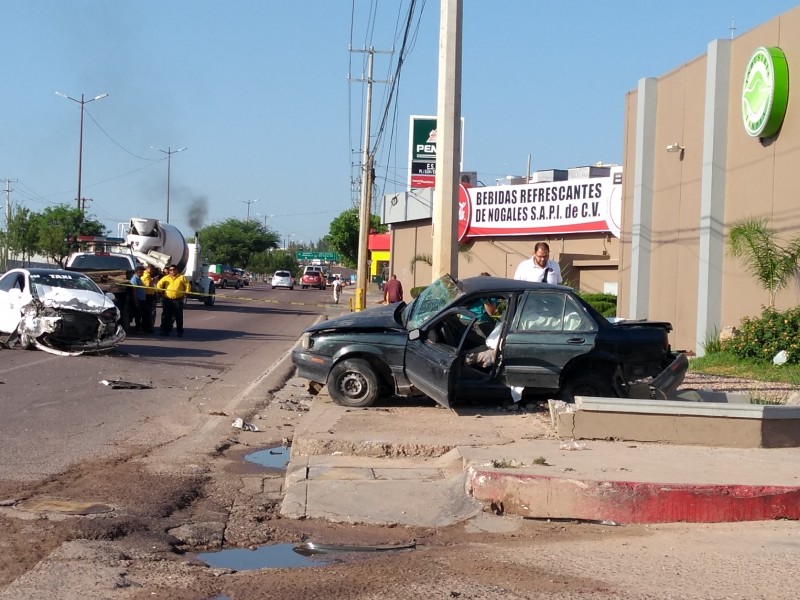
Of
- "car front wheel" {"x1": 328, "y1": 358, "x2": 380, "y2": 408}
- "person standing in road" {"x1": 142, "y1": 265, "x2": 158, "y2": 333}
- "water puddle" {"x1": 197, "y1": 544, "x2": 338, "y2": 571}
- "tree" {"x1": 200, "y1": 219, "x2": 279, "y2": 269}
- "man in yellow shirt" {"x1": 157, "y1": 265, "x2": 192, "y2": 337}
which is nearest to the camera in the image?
"water puddle" {"x1": 197, "y1": 544, "x2": 338, "y2": 571}

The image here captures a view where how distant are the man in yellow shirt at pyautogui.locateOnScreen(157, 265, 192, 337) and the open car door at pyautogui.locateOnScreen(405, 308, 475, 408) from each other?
42.5 ft

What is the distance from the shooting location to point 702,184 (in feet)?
65.2

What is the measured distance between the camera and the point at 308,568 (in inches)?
229

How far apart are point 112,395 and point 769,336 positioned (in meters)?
10.5

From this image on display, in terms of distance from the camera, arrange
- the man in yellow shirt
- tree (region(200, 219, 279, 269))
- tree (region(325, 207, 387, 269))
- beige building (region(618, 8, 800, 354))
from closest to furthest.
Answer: beige building (region(618, 8, 800, 354)) < the man in yellow shirt < tree (region(325, 207, 387, 269)) < tree (region(200, 219, 279, 269))

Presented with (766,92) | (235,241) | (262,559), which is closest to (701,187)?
(766,92)

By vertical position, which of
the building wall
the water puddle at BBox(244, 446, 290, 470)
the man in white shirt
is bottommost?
the water puddle at BBox(244, 446, 290, 470)

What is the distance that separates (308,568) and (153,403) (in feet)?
24.0

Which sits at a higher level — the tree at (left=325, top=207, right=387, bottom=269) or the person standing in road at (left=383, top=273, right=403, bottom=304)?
the tree at (left=325, top=207, right=387, bottom=269)

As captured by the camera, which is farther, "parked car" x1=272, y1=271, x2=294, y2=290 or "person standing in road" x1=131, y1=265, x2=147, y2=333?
"parked car" x1=272, y1=271, x2=294, y2=290

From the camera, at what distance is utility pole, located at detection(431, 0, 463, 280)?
14117 millimetres

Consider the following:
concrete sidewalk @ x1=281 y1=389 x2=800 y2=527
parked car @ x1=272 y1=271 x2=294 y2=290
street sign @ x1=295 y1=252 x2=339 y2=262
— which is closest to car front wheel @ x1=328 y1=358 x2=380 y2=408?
concrete sidewalk @ x1=281 y1=389 x2=800 y2=527

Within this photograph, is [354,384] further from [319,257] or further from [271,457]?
[319,257]

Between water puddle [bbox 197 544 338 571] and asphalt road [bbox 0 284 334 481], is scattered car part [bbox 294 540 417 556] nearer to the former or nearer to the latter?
water puddle [bbox 197 544 338 571]
